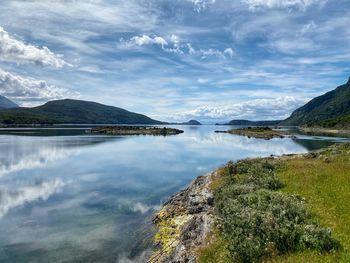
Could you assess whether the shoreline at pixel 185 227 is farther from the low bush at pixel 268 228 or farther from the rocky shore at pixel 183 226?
the low bush at pixel 268 228

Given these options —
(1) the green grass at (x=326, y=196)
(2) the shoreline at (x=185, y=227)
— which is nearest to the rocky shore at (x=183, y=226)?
(2) the shoreline at (x=185, y=227)

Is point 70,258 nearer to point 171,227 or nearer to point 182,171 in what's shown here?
point 171,227

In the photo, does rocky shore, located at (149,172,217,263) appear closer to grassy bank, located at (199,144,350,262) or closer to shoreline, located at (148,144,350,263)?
shoreline, located at (148,144,350,263)

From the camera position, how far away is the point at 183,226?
1254 inches

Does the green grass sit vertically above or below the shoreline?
above

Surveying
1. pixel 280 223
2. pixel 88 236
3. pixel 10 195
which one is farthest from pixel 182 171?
pixel 280 223

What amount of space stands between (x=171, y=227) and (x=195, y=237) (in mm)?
8656

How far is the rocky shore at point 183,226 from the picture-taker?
76.2 ft

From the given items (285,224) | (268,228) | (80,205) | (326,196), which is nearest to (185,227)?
(326,196)

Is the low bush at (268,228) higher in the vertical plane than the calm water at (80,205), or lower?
higher

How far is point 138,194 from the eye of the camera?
160ft

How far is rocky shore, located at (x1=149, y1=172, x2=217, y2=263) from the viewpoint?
23.2m

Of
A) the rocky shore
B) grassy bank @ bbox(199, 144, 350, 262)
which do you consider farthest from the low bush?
the rocky shore

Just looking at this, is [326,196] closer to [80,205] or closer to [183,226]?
[183,226]
